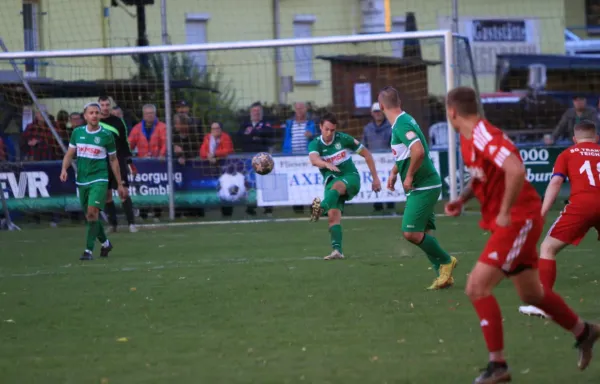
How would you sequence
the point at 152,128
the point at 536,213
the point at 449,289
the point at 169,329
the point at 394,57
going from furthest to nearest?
1. the point at 394,57
2. the point at 152,128
3. the point at 449,289
4. the point at 169,329
5. the point at 536,213

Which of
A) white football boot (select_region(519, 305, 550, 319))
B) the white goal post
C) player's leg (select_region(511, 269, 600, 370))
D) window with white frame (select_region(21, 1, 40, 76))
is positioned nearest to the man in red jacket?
the white goal post

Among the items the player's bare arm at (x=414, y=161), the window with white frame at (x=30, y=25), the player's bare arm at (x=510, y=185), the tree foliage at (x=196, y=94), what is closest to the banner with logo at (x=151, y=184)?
the tree foliage at (x=196, y=94)

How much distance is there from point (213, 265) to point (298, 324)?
474 centimetres

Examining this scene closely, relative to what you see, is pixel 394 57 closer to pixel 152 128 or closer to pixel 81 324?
pixel 152 128

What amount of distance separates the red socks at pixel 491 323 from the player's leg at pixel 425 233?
3.92 m

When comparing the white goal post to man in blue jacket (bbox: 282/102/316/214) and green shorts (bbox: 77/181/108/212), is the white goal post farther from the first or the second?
green shorts (bbox: 77/181/108/212)

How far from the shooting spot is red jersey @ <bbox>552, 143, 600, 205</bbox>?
9.58m

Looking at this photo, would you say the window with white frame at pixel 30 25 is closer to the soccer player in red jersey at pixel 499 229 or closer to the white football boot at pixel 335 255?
the white football boot at pixel 335 255

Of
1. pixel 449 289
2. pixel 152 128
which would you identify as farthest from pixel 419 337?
pixel 152 128

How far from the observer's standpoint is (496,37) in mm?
34156

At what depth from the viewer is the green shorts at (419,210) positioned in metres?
10.7

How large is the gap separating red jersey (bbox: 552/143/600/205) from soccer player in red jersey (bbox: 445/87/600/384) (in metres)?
2.99

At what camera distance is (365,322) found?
338 inches

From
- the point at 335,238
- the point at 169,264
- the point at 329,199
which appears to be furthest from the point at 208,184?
the point at 335,238
